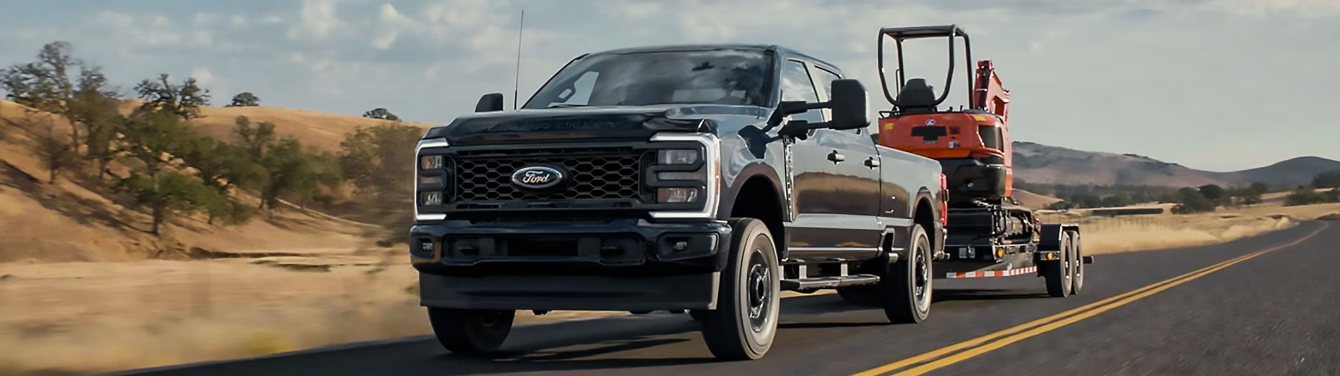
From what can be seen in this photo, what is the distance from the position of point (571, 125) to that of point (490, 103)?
1863 millimetres

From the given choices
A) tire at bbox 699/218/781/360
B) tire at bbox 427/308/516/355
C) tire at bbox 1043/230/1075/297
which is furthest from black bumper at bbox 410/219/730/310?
tire at bbox 1043/230/1075/297

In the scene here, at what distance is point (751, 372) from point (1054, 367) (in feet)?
6.65

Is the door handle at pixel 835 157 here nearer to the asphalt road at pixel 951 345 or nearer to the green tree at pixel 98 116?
the asphalt road at pixel 951 345

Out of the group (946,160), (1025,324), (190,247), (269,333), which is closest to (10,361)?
(269,333)

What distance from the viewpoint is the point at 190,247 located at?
135 feet

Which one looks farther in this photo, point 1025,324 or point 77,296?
point 77,296

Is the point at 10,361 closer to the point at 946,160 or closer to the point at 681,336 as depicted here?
the point at 681,336

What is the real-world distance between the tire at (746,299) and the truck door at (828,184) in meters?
0.65

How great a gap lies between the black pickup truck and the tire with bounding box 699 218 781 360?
1 centimetres

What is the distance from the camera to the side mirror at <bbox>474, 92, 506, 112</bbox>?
10602mm

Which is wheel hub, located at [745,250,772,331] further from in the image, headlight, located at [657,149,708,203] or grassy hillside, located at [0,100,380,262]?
grassy hillside, located at [0,100,380,262]

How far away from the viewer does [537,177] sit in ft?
29.2

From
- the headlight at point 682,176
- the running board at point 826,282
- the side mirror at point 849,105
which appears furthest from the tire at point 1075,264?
the headlight at point 682,176

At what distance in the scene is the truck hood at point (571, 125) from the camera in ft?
29.2
